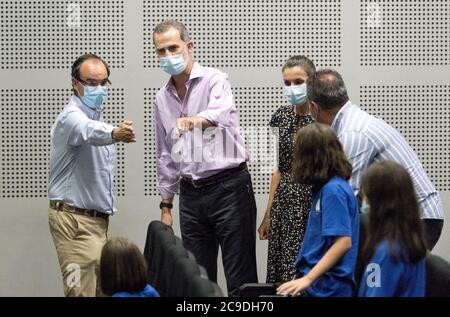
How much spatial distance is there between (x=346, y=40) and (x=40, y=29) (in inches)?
94.2

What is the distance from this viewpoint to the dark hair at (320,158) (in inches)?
178

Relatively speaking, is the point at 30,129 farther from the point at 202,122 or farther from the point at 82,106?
the point at 202,122

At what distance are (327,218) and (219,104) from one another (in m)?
1.85

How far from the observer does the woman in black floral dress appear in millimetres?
5961

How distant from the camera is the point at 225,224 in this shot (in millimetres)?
6172

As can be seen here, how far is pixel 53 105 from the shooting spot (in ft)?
24.3

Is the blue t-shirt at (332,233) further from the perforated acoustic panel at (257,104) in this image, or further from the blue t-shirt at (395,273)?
the perforated acoustic panel at (257,104)

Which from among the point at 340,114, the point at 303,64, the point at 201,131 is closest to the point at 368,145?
the point at 340,114

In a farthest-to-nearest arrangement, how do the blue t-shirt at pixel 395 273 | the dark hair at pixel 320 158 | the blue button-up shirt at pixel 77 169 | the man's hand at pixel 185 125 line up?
the blue button-up shirt at pixel 77 169 → the man's hand at pixel 185 125 → the dark hair at pixel 320 158 → the blue t-shirt at pixel 395 273

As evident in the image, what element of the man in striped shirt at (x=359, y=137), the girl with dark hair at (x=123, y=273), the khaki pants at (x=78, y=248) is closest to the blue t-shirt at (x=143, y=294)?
the girl with dark hair at (x=123, y=273)

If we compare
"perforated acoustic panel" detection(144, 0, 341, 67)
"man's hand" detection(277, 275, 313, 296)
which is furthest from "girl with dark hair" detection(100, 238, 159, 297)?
"perforated acoustic panel" detection(144, 0, 341, 67)

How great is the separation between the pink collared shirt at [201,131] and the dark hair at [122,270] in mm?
1997
